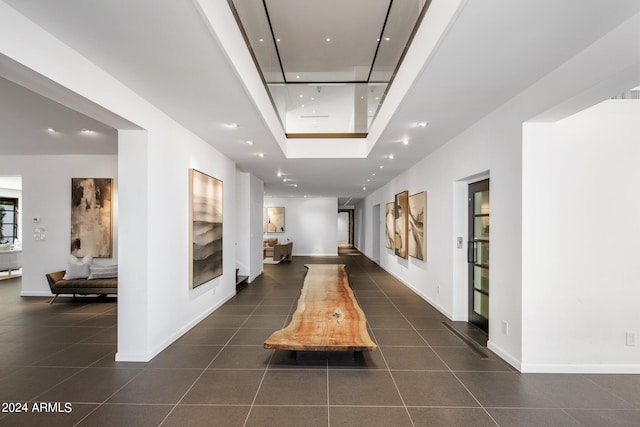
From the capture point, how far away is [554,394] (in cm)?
255

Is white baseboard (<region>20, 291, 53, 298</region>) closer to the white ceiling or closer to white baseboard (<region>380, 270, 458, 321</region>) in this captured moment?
the white ceiling

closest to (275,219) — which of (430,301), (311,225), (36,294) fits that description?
(311,225)

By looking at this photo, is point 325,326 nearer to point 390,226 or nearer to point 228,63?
point 228,63

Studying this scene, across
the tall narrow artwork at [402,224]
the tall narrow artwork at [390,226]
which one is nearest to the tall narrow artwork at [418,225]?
the tall narrow artwork at [402,224]

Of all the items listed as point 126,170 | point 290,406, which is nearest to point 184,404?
point 290,406

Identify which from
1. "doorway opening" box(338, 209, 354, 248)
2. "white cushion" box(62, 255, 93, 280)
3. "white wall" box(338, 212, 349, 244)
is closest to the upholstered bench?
"white cushion" box(62, 255, 93, 280)

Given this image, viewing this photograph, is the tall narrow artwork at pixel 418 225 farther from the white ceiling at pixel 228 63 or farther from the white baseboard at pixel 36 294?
the white baseboard at pixel 36 294

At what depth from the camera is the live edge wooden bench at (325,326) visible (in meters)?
2.84

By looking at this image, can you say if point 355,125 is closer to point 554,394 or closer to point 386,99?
point 386,99

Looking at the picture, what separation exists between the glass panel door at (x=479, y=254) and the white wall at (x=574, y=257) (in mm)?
1032

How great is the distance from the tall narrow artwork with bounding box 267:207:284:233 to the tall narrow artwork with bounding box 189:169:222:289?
833 cm

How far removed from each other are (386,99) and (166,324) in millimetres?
3857

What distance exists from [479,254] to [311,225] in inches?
384

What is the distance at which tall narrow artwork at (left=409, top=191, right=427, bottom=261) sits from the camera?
225 inches
